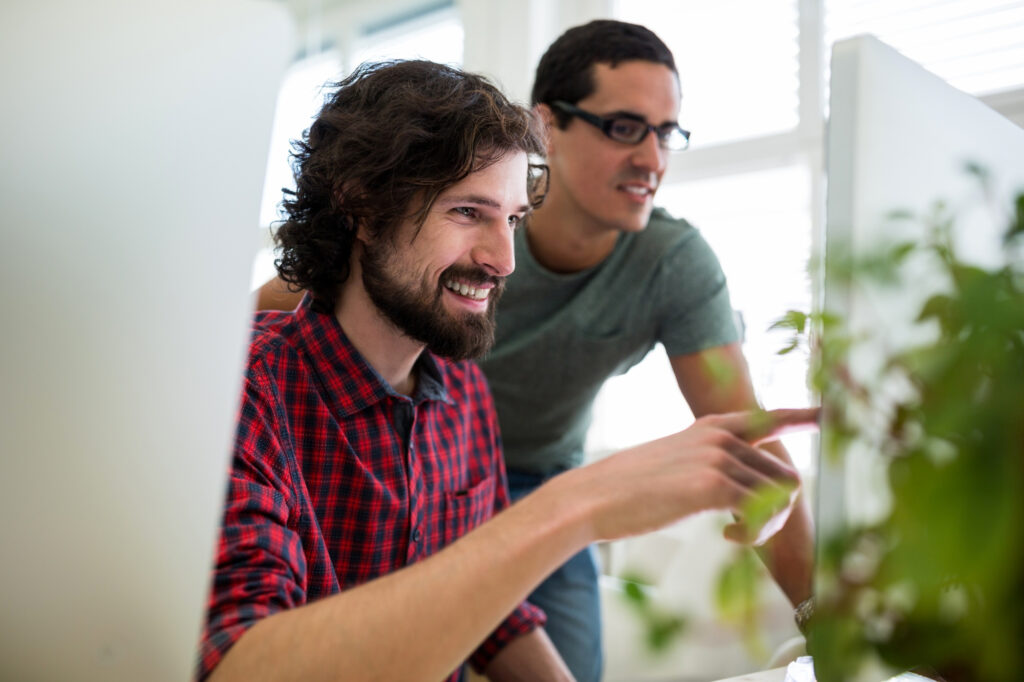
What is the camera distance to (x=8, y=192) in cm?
57

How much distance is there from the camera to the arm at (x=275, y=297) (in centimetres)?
138

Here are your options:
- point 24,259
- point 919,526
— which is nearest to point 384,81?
point 24,259

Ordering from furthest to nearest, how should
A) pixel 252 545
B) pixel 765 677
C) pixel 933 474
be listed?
pixel 765 677
pixel 252 545
pixel 933 474

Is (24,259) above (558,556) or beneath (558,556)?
above

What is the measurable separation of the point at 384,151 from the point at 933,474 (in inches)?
33.0

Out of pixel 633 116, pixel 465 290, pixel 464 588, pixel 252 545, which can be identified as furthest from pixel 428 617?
pixel 633 116

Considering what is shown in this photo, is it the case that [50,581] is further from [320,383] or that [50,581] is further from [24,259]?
[320,383]

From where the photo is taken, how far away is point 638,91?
1.49 m

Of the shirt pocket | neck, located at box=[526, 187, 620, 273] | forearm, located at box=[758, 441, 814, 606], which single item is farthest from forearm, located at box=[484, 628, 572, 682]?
neck, located at box=[526, 187, 620, 273]

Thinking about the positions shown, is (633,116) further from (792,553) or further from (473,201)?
(792,553)

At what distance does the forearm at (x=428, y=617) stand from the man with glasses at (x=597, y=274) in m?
0.81

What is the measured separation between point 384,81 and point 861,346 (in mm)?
874

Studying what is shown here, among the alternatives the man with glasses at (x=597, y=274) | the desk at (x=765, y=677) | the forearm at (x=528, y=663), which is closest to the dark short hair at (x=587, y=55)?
the man with glasses at (x=597, y=274)

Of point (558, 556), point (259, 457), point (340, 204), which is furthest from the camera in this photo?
point (340, 204)
